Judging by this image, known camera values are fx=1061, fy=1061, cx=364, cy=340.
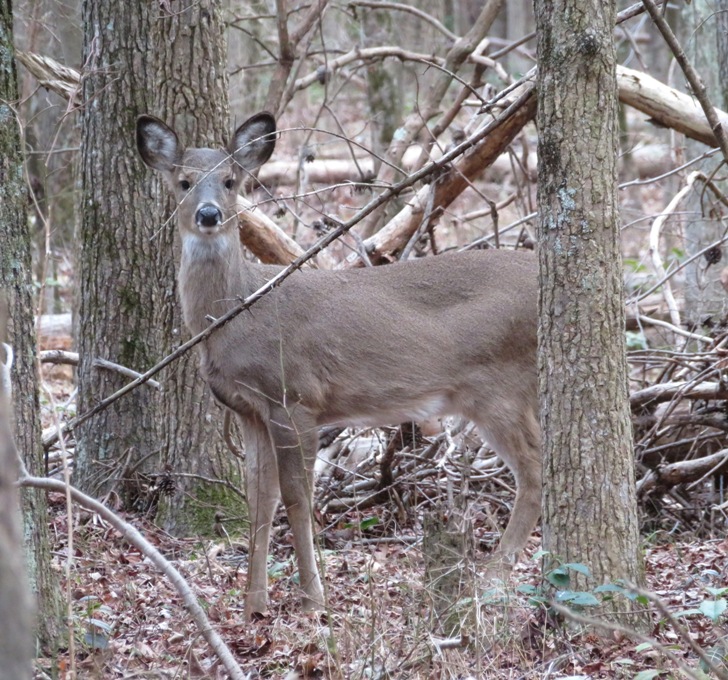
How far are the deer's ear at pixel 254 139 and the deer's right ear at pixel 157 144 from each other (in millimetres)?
345

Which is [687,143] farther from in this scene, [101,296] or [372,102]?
[101,296]

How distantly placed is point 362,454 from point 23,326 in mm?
4220

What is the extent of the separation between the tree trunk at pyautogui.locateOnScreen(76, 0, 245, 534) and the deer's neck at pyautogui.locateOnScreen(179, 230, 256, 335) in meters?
0.67

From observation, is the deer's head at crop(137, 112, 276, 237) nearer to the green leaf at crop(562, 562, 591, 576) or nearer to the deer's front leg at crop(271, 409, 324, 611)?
the deer's front leg at crop(271, 409, 324, 611)

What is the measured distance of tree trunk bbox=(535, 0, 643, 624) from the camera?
169 inches

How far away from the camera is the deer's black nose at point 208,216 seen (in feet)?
20.0

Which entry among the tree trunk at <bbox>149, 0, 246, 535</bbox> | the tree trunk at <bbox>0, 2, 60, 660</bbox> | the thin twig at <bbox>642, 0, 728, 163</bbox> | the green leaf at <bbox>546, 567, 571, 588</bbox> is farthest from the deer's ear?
the green leaf at <bbox>546, 567, 571, 588</bbox>

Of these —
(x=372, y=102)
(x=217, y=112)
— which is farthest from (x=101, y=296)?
(x=372, y=102)

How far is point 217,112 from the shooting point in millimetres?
6895

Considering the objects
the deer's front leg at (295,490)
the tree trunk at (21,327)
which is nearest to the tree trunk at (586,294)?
the deer's front leg at (295,490)

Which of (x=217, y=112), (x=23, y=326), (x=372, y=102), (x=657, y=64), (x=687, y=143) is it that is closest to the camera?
(x=23, y=326)

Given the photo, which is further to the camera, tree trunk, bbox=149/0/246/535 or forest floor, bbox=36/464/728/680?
tree trunk, bbox=149/0/246/535

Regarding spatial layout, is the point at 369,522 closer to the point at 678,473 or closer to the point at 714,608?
the point at 678,473

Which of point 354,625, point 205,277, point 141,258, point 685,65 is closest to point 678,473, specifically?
point 685,65
